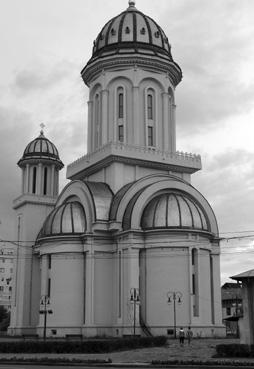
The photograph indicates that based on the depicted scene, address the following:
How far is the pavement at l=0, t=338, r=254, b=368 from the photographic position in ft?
77.3

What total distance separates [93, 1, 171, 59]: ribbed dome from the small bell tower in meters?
12.1

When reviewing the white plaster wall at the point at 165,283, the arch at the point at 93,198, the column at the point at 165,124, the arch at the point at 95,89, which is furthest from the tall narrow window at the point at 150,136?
the white plaster wall at the point at 165,283

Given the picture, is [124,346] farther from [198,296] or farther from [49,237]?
[49,237]

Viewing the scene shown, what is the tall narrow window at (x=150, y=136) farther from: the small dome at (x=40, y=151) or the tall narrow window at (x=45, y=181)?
the tall narrow window at (x=45, y=181)

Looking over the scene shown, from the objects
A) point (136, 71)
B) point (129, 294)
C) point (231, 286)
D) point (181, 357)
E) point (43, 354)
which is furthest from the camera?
point (231, 286)

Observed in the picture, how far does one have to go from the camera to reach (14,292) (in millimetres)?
53906

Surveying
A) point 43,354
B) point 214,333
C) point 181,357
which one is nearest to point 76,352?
point 43,354

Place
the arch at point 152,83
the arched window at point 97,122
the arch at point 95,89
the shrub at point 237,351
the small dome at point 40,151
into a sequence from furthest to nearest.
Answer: the small dome at point 40,151, the arch at point 95,89, the arched window at point 97,122, the arch at point 152,83, the shrub at point 237,351

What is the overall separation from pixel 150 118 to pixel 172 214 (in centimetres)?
1100

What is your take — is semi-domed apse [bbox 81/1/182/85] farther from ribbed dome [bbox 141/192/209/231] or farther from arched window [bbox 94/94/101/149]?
ribbed dome [bbox 141/192/209/231]

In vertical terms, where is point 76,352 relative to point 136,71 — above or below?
below

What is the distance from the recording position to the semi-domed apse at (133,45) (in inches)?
2035

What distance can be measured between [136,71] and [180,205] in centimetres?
1397

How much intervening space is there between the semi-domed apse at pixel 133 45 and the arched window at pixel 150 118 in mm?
2718
